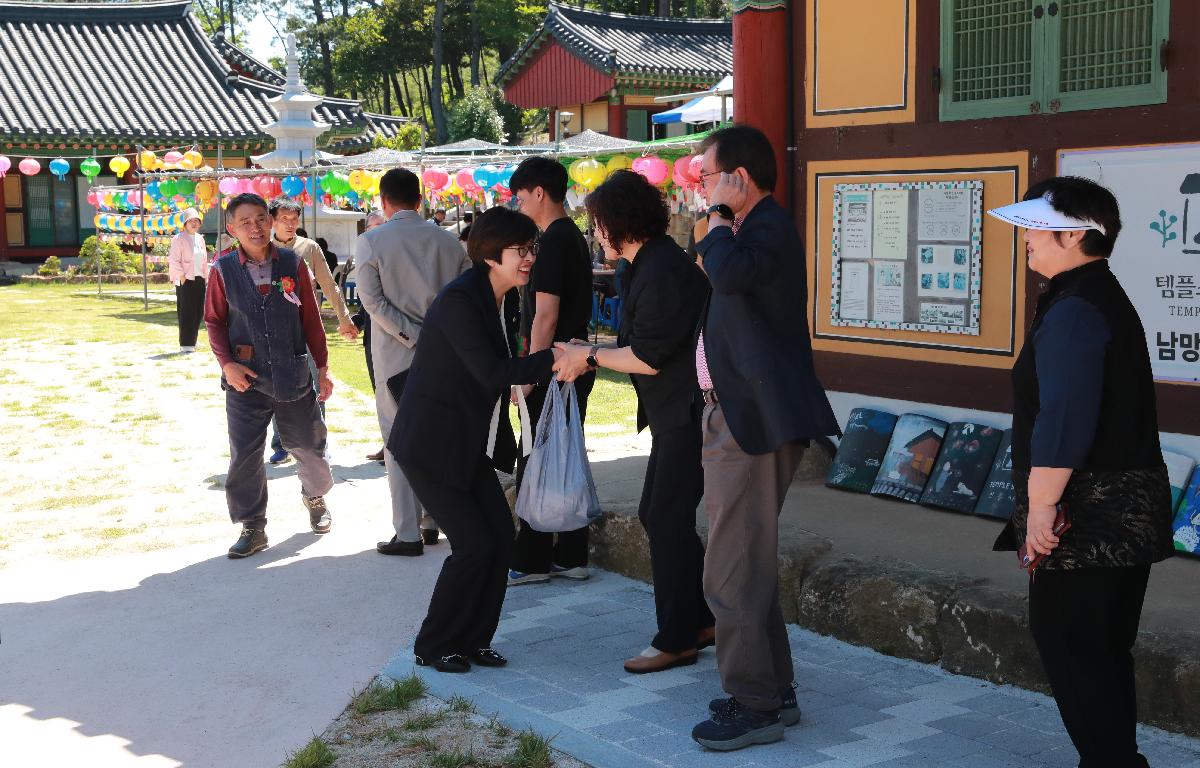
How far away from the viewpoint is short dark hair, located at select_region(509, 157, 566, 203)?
18.7ft

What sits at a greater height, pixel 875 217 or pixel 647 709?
pixel 875 217

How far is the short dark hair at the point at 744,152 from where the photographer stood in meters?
4.11

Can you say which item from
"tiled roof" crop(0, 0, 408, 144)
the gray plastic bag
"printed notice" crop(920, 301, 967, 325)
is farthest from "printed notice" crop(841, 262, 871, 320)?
"tiled roof" crop(0, 0, 408, 144)

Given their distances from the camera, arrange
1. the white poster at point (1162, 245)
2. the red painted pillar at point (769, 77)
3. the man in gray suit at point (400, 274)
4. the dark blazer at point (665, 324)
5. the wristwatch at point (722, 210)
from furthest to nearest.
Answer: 1. the red painted pillar at point (769, 77)
2. the man in gray suit at point (400, 274)
3. the white poster at point (1162, 245)
4. the dark blazer at point (665, 324)
5. the wristwatch at point (722, 210)

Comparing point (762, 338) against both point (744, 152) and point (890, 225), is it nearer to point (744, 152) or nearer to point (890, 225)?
point (744, 152)

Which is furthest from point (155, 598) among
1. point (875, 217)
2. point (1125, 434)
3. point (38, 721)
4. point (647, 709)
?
point (1125, 434)

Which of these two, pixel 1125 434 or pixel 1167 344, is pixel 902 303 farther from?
pixel 1125 434

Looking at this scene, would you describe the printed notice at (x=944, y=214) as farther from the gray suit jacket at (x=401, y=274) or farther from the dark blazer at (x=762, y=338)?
the dark blazer at (x=762, y=338)

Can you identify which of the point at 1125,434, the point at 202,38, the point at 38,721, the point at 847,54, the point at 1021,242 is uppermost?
the point at 202,38

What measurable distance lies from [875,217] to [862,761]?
3.46 m

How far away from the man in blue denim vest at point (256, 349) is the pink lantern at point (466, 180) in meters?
8.90

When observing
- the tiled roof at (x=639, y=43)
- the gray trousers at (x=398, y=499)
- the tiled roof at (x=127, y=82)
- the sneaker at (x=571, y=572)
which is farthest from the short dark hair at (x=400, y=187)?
the tiled roof at (x=127, y=82)

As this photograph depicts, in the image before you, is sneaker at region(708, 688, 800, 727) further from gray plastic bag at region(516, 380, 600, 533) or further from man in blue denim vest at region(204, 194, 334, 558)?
man in blue denim vest at region(204, 194, 334, 558)

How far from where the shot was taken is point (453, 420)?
494 centimetres
